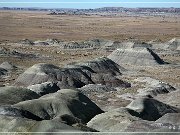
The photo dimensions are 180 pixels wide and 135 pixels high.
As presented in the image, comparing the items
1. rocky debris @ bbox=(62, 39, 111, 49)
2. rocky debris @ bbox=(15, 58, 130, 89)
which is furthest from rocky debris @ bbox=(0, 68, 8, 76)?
rocky debris @ bbox=(62, 39, 111, 49)

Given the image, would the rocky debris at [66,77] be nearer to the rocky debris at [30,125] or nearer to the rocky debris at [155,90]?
the rocky debris at [155,90]

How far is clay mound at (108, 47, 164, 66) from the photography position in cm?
6519

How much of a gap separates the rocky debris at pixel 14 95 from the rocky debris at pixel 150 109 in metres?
7.99

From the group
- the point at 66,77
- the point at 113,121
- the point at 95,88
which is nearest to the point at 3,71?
the point at 66,77

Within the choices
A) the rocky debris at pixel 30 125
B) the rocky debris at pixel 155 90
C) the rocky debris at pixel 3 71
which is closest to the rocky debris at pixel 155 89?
the rocky debris at pixel 155 90

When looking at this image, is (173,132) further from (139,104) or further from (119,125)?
(139,104)

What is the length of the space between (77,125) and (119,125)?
140 inches

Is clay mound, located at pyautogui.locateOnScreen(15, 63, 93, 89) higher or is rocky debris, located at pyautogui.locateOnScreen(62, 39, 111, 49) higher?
clay mound, located at pyautogui.locateOnScreen(15, 63, 93, 89)

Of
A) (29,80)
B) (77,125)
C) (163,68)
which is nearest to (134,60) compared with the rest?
(163,68)

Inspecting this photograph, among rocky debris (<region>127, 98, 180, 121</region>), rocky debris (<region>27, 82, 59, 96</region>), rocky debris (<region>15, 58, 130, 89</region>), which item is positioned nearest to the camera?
rocky debris (<region>127, 98, 180, 121</region>)

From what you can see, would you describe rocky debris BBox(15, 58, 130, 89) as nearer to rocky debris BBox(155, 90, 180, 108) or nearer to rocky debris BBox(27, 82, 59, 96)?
rocky debris BBox(27, 82, 59, 96)

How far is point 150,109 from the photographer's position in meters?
32.6

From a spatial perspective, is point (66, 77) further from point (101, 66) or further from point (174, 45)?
point (174, 45)

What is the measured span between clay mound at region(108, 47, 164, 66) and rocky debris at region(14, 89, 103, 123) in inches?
1278
